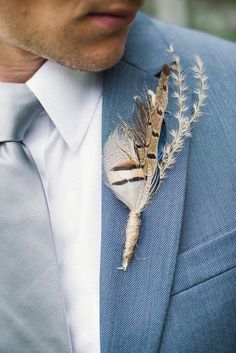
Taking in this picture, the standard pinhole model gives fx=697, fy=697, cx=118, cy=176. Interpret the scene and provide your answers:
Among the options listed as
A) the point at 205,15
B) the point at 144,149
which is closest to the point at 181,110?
the point at 144,149

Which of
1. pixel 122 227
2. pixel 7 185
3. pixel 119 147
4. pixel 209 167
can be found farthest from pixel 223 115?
pixel 7 185

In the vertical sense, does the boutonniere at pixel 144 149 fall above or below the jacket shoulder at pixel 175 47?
below

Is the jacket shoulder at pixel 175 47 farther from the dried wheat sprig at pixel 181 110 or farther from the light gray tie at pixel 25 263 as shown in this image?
the light gray tie at pixel 25 263

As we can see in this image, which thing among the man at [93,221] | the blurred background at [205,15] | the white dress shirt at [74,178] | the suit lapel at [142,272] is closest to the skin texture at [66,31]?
the man at [93,221]

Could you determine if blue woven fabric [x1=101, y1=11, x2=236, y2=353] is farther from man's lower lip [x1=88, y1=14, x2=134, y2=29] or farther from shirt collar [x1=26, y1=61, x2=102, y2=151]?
man's lower lip [x1=88, y1=14, x2=134, y2=29]

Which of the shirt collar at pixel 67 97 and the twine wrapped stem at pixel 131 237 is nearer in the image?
the twine wrapped stem at pixel 131 237

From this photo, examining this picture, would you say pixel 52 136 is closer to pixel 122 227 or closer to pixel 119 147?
pixel 119 147

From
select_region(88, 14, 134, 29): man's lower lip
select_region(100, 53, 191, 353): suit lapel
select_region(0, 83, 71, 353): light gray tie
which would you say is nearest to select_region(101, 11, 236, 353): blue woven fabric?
select_region(100, 53, 191, 353): suit lapel
